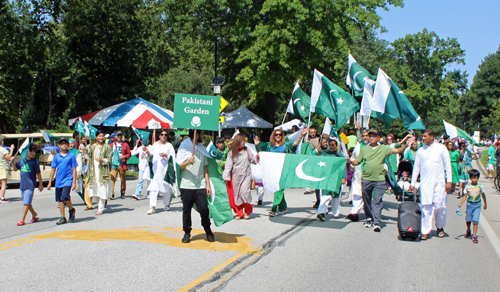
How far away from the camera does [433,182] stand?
8.34 meters

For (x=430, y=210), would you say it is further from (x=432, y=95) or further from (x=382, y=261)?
(x=432, y=95)

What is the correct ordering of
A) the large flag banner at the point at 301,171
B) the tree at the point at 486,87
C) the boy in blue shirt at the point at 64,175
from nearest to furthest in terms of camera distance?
the boy in blue shirt at the point at 64,175, the large flag banner at the point at 301,171, the tree at the point at 486,87

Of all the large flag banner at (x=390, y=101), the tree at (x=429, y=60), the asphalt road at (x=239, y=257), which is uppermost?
the tree at (x=429, y=60)

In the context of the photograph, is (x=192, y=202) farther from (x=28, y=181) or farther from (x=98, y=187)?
(x=98, y=187)

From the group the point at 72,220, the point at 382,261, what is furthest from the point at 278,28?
the point at 382,261

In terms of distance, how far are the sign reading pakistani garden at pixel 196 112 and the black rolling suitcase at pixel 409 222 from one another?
362 cm

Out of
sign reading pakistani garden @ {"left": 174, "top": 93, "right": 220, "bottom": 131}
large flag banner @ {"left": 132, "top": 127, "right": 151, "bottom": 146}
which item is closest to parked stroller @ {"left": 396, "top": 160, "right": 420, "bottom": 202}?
sign reading pakistani garden @ {"left": 174, "top": 93, "right": 220, "bottom": 131}

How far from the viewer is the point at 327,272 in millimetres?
6051

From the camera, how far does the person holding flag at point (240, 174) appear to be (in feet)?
32.0

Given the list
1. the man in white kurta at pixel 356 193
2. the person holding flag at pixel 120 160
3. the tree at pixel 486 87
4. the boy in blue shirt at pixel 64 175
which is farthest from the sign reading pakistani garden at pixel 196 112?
the tree at pixel 486 87

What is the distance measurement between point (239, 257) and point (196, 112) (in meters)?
2.28

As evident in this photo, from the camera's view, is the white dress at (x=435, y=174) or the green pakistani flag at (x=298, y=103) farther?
the green pakistani flag at (x=298, y=103)

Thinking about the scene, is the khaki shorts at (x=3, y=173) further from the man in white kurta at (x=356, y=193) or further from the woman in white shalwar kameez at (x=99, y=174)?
the man in white kurta at (x=356, y=193)

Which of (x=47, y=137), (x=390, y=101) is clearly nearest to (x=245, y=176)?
(x=390, y=101)
